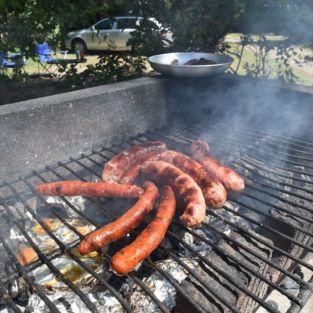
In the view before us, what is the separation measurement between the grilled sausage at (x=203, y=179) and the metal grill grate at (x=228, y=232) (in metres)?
0.11

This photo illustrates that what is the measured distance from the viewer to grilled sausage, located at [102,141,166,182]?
111 inches

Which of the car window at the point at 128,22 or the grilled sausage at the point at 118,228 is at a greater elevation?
the car window at the point at 128,22

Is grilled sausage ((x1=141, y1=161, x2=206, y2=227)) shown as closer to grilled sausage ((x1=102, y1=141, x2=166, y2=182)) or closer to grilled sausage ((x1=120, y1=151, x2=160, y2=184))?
grilled sausage ((x1=120, y1=151, x2=160, y2=184))

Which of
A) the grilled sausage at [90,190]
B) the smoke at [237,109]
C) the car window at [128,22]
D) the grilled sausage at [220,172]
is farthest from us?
the car window at [128,22]

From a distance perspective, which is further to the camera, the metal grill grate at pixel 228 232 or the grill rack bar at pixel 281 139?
the grill rack bar at pixel 281 139

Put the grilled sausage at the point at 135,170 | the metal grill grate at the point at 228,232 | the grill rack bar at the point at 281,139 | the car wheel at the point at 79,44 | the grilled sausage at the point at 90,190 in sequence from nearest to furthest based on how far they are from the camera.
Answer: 1. the metal grill grate at the point at 228,232
2. the grilled sausage at the point at 90,190
3. the grilled sausage at the point at 135,170
4. the grill rack bar at the point at 281,139
5. the car wheel at the point at 79,44

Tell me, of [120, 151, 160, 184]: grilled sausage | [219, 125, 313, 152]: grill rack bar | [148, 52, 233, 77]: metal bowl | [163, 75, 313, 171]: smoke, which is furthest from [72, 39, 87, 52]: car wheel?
[120, 151, 160, 184]: grilled sausage

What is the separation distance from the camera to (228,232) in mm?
2762

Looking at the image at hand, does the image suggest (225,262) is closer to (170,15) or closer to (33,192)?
(33,192)

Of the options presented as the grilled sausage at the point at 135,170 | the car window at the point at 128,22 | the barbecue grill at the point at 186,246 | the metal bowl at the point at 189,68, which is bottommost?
the barbecue grill at the point at 186,246

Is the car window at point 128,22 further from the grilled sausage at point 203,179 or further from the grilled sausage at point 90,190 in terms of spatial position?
the grilled sausage at point 90,190

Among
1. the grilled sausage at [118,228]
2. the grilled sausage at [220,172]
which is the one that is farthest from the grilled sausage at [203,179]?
the grilled sausage at [118,228]

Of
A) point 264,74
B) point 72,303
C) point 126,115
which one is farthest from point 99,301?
point 264,74

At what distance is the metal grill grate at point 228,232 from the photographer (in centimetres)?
191
